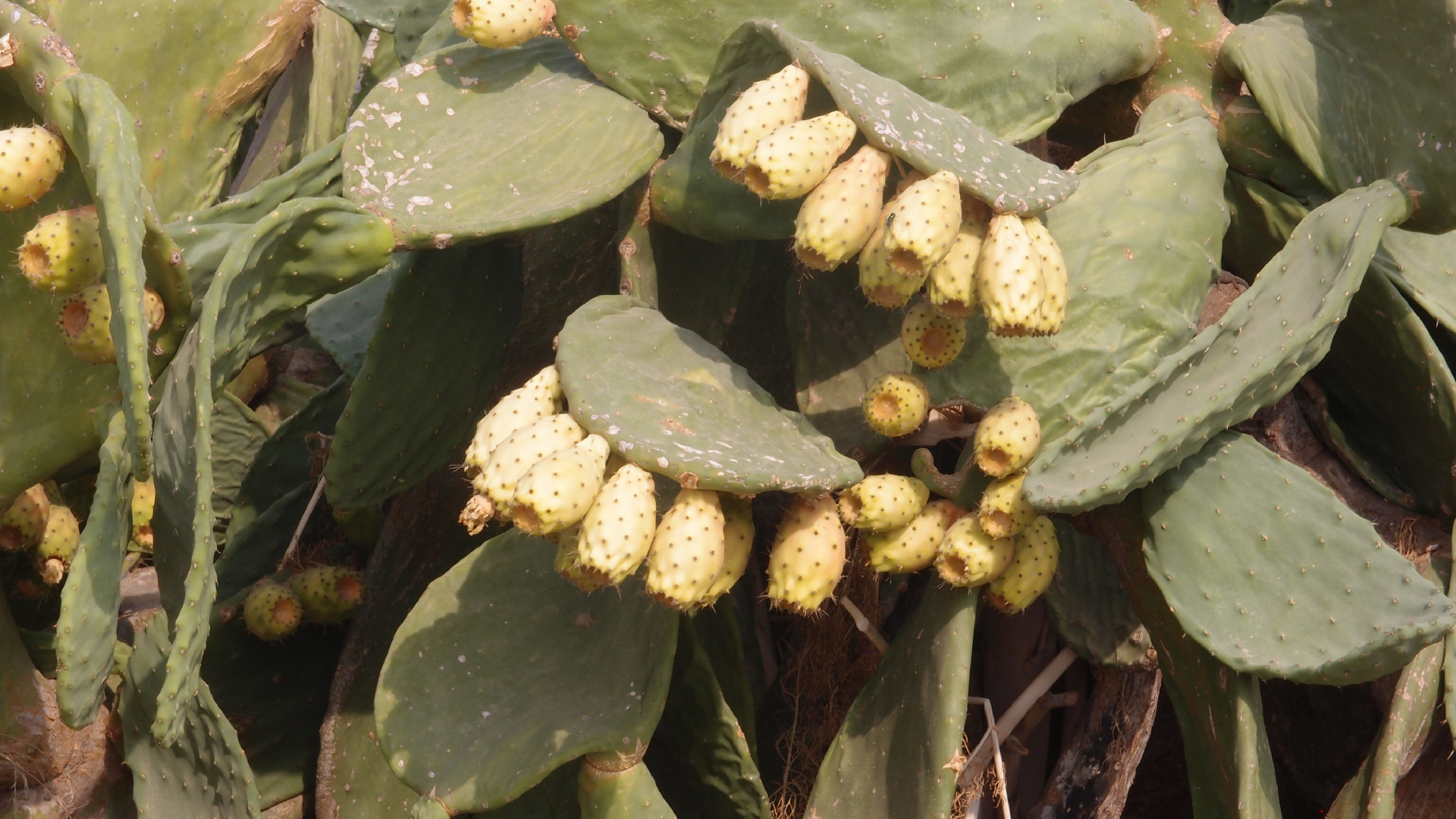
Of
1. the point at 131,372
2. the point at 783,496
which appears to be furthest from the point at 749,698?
the point at 131,372

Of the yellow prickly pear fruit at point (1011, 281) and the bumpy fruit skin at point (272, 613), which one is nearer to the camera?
the yellow prickly pear fruit at point (1011, 281)

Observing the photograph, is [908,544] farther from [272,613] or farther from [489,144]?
[272,613]

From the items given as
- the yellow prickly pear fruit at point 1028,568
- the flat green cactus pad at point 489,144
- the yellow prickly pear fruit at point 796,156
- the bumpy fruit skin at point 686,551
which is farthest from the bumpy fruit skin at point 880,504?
the flat green cactus pad at point 489,144

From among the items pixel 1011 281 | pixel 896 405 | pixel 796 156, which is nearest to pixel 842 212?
pixel 796 156

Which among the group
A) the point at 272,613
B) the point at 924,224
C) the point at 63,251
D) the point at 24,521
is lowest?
the point at 272,613

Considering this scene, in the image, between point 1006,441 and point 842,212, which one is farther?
point 1006,441

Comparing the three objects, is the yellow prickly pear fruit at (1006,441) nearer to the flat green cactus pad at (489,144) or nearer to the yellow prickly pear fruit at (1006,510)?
the yellow prickly pear fruit at (1006,510)

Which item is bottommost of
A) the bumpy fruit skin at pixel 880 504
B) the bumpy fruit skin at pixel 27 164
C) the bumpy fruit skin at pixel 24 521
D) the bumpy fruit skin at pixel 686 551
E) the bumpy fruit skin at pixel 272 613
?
the bumpy fruit skin at pixel 272 613
